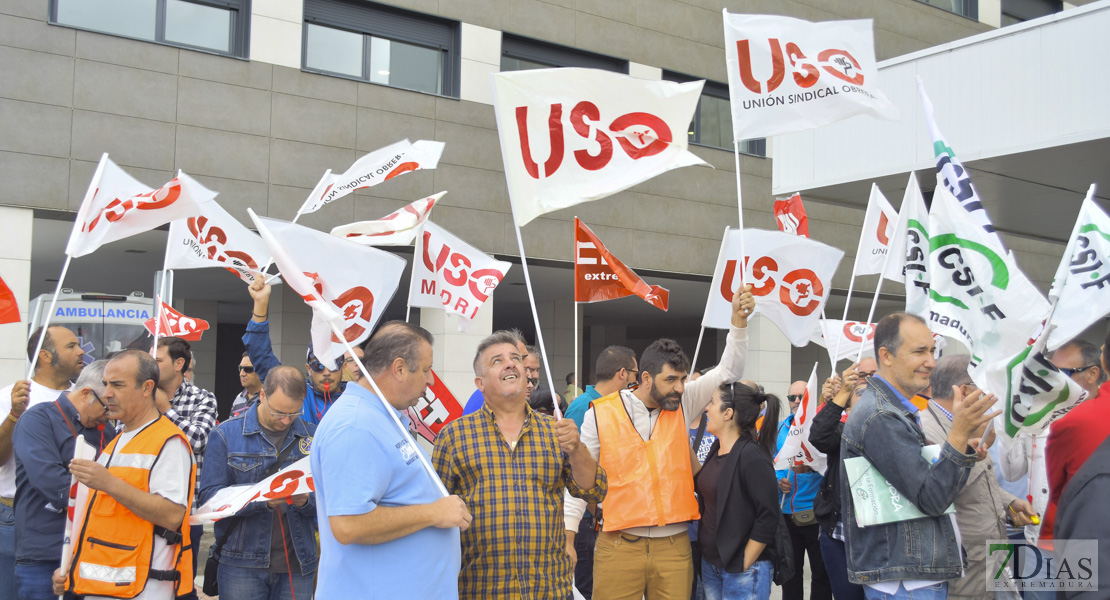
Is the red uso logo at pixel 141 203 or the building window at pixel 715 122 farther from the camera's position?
the building window at pixel 715 122

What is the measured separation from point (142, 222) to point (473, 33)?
1075cm

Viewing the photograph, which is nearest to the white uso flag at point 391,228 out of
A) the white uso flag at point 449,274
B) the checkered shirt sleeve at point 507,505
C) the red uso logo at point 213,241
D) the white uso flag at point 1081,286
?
the white uso flag at point 449,274

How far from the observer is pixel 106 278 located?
65.7 ft

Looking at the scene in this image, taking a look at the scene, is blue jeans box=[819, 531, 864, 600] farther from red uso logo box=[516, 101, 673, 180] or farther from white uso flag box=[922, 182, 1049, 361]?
red uso logo box=[516, 101, 673, 180]

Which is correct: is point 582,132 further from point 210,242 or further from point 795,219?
point 795,219

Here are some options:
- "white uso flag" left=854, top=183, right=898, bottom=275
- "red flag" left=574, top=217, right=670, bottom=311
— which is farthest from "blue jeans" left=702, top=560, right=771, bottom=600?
"white uso flag" left=854, top=183, right=898, bottom=275

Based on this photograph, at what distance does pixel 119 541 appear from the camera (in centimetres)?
439

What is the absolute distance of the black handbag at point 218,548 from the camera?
16.7 feet

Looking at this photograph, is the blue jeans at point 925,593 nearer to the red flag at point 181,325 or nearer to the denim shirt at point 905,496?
the denim shirt at point 905,496

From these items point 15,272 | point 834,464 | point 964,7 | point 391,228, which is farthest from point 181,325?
point 964,7

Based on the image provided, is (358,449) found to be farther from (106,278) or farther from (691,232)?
(106,278)

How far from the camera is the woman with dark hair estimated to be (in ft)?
17.5

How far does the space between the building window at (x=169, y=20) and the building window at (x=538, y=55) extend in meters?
4.77

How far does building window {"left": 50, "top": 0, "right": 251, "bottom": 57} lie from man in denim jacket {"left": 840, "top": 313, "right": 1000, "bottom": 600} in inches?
510
